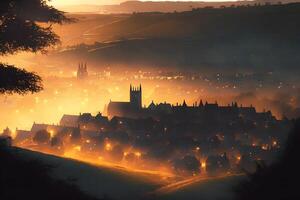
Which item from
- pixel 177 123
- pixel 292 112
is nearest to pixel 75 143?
pixel 177 123

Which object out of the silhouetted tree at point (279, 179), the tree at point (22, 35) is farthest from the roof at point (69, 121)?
the silhouetted tree at point (279, 179)

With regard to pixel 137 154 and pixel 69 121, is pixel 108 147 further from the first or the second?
pixel 69 121

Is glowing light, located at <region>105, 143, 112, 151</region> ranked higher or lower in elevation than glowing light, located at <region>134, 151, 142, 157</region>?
higher

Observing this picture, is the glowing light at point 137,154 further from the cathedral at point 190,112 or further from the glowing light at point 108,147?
the cathedral at point 190,112

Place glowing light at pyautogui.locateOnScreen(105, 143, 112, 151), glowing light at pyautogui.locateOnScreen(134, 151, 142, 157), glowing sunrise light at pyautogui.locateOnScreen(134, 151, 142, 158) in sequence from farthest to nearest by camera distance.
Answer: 1. glowing light at pyautogui.locateOnScreen(105, 143, 112, 151)
2. glowing light at pyautogui.locateOnScreen(134, 151, 142, 157)
3. glowing sunrise light at pyautogui.locateOnScreen(134, 151, 142, 158)

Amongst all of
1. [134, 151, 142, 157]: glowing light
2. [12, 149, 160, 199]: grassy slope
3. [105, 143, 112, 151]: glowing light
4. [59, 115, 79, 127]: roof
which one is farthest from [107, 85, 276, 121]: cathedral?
[12, 149, 160, 199]: grassy slope

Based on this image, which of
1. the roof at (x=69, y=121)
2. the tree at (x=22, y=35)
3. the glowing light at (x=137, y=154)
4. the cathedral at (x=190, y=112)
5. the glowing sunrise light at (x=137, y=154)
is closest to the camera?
the tree at (x=22, y=35)

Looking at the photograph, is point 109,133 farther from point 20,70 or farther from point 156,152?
point 20,70

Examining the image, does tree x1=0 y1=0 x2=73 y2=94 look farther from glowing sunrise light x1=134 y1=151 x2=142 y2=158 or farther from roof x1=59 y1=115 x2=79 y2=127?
roof x1=59 y1=115 x2=79 y2=127
